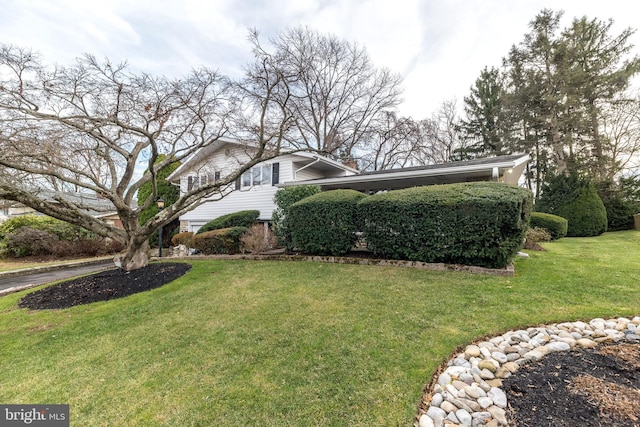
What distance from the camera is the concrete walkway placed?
8.23m

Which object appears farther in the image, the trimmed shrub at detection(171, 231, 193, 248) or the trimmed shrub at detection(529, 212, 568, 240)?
the trimmed shrub at detection(171, 231, 193, 248)

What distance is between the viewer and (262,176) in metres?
13.0

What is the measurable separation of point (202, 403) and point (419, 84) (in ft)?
65.8

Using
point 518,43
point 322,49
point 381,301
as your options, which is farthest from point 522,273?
point 518,43

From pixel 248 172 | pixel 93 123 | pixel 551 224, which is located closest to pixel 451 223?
pixel 93 123

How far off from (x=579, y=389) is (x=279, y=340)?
286 centimetres

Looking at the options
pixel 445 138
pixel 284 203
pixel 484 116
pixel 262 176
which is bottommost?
pixel 284 203

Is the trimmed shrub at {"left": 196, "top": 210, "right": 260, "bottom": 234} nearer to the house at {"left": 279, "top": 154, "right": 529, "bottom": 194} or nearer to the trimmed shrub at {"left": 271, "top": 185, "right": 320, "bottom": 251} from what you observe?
the house at {"left": 279, "top": 154, "right": 529, "bottom": 194}

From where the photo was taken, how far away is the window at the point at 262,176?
12485 millimetres

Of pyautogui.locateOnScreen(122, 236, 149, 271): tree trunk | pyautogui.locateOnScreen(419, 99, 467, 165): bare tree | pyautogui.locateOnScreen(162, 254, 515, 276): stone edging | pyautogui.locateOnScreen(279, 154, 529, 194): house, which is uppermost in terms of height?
pyautogui.locateOnScreen(419, 99, 467, 165): bare tree

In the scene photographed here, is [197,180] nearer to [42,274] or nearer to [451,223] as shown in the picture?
[42,274]

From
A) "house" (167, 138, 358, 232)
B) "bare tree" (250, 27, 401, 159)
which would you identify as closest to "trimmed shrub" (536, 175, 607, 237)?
"house" (167, 138, 358, 232)

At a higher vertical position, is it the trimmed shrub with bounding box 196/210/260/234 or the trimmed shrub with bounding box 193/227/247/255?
the trimmed shrub with bounding box 196/210/260/234

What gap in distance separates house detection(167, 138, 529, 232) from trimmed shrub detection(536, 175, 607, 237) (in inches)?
109
